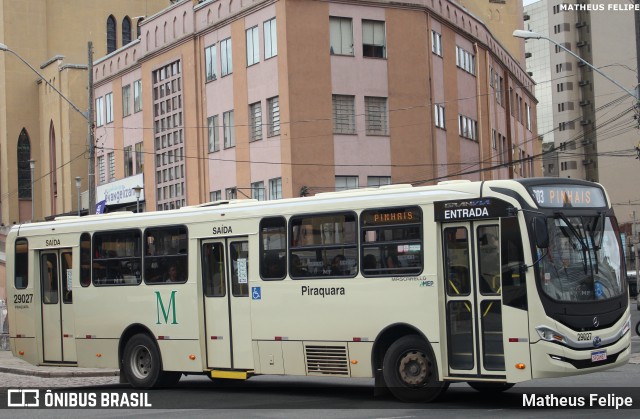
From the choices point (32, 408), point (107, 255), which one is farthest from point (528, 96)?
point (32, 408)

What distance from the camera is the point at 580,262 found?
14078mm

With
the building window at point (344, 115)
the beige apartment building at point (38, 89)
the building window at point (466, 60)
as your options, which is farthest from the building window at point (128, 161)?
the building window at point (466, 60)

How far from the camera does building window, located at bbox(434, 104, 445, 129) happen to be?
42.5 m

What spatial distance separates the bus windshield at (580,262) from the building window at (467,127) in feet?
101

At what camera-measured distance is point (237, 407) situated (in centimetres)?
1527

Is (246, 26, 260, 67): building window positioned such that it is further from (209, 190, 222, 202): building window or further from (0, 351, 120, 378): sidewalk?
(0, 351, 120, 378): sidewalk

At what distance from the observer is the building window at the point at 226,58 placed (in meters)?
42.3

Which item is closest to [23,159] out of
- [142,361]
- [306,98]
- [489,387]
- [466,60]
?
[466,60]

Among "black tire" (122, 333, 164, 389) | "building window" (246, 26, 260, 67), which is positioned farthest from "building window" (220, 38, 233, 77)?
"black tire" (122, 333, 164, 389)

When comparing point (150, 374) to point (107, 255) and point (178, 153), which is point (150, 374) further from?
point (178, 153)

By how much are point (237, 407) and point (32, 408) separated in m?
3.13

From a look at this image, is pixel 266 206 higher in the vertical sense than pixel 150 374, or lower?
higher

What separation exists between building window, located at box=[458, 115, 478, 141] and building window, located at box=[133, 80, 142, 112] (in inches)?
589

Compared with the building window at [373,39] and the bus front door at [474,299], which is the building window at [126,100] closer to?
the building window at [373,39]
